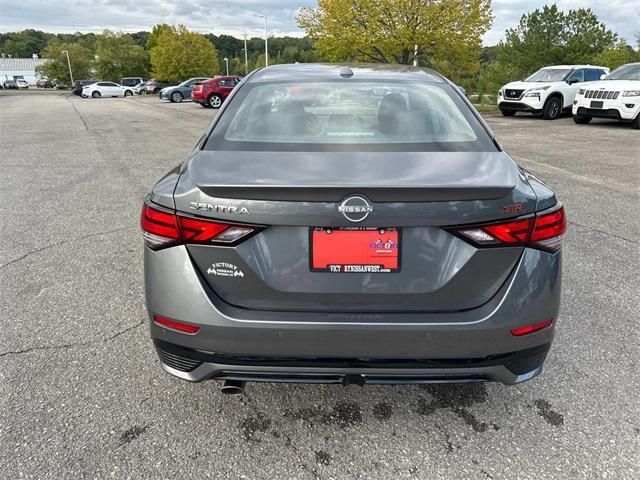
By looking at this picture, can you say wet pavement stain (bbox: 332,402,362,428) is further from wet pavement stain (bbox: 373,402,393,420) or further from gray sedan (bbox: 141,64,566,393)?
gray sedan (bbox: 141,64,566,393)

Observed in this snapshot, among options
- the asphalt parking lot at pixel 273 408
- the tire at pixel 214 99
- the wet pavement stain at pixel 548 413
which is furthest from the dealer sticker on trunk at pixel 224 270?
the tire at pixel 214 99

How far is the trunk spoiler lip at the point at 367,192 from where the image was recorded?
1754 mm

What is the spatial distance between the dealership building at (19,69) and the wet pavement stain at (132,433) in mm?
138293

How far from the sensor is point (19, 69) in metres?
122

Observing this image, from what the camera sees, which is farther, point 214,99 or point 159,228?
point 214,99

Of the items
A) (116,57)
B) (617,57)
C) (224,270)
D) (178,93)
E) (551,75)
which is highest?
(617,57)

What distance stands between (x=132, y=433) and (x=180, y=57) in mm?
59399

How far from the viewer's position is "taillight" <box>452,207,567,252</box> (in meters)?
1.80

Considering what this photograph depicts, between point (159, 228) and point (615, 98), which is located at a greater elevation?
point (159, 228)

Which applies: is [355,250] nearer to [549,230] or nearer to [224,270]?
[224,270]

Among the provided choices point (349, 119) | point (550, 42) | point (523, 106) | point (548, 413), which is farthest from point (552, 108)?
point (550, 42)

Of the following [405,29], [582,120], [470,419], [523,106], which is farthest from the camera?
[405,29]

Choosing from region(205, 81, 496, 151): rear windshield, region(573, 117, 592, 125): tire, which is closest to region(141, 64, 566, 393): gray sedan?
region(205, 81, 496, 151): rear windshield

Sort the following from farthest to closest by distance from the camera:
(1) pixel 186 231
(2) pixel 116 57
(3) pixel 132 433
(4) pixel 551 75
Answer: (2) pixel 116 57 < (4) pixel 551 75 < (3) pixel 132 433 < (1) pixel 186 231
